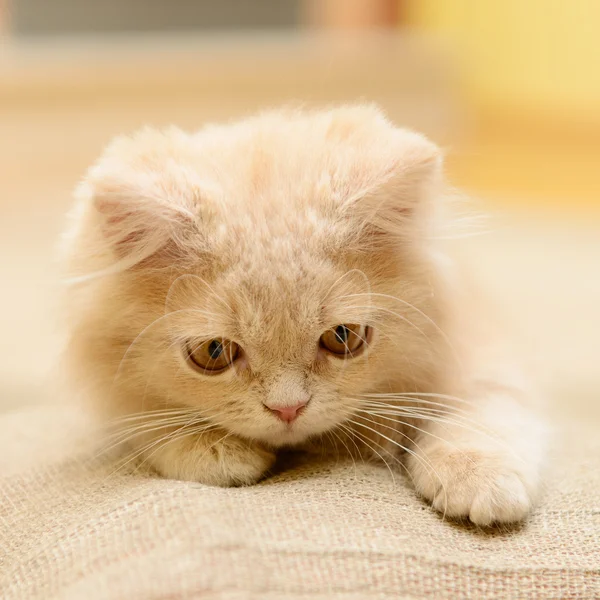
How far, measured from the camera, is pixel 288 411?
1.34 meters

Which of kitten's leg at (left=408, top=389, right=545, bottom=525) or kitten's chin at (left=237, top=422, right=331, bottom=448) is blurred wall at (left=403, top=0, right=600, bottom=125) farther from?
kitten's chin at (left=237, top=422, right=331, bottom=448)

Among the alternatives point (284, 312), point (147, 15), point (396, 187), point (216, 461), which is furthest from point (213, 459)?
point (147, 15)

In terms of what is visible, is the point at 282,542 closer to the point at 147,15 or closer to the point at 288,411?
the point at 288,411

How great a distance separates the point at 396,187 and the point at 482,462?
49 cm

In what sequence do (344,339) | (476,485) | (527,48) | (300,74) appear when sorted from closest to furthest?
(476,485) < (344,339) < (300,74) < (527,48)

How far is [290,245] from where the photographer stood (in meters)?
1.36

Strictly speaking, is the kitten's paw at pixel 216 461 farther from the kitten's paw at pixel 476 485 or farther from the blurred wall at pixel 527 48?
the blurred wall at pixel 527 48

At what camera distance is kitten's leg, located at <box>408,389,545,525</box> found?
1269 millimetres

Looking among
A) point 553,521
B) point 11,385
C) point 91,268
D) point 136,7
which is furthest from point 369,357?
point 136,7

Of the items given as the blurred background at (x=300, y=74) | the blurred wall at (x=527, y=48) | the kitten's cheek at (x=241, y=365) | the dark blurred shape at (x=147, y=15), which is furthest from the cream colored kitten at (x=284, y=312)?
the blurred wall at (x=527, y=48)

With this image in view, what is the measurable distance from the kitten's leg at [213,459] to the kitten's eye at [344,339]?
8.9 inches

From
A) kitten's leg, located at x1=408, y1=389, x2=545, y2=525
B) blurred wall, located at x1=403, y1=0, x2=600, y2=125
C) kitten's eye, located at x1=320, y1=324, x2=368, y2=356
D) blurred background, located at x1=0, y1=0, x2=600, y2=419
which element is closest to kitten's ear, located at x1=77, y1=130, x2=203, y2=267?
kitten's eye, located at x1=320, y1=324, x2=368, y2=356

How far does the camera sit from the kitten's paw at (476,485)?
49.7 inches

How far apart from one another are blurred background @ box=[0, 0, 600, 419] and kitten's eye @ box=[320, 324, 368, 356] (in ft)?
10.1
